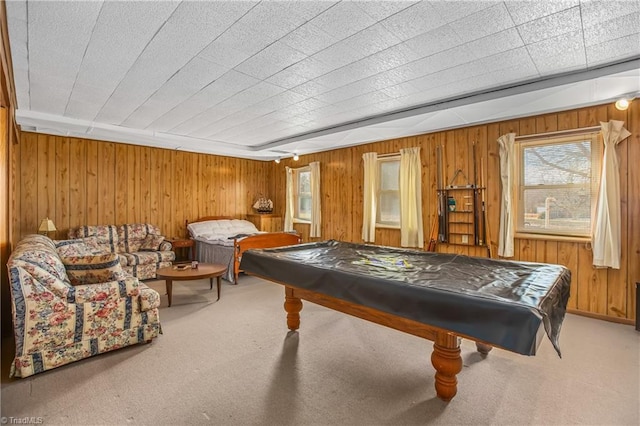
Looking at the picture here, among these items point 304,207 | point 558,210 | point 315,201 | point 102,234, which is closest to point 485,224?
point 558,210

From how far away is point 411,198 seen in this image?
4934 mm

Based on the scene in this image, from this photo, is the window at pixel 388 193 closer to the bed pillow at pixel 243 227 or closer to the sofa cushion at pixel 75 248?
the bed pillow at pixel 243 227

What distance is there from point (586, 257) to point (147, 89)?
16.5 ft

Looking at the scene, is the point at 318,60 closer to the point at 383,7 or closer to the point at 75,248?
the point at 383,7

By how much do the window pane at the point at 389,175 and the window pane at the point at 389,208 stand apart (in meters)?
0.12

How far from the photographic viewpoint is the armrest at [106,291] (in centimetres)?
253

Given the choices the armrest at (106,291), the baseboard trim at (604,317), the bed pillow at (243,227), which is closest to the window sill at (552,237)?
the baseboard trim at (604,317)

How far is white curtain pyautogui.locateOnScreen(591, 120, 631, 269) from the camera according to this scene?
3.29 metres

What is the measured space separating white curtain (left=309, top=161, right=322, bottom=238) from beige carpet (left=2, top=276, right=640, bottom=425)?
333 centimetres

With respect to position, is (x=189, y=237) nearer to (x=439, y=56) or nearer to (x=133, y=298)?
(x=133, y=298)

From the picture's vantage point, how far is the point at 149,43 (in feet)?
7.41

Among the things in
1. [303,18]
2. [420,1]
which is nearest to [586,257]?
[420,1]

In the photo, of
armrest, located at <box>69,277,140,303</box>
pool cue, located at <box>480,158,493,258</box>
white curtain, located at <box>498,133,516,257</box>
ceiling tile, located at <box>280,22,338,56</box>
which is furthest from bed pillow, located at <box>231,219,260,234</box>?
ceiling tile, located at <box>280,22,338,56</box>

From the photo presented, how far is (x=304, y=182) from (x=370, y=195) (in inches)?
80.4
